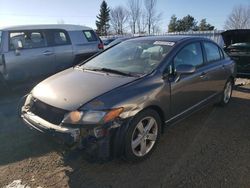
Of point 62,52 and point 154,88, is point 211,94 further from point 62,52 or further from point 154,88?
point 62,52

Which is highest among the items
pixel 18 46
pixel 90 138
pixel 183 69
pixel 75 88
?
pixel 18 46

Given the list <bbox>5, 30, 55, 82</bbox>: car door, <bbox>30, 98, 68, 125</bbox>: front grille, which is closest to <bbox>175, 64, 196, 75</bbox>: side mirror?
<bbox>30, 98, 68, 125</bbox>: front grille

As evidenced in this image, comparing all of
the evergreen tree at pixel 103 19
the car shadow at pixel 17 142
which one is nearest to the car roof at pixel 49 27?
the car shadow at pixel 17 142

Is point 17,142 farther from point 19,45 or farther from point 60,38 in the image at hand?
point 60,38

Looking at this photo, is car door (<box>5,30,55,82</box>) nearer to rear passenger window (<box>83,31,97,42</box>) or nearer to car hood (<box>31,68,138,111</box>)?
rear passenger window (<box>83,31,97,42</box>)

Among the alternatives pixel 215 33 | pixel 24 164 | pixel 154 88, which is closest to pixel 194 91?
pixel 154 88

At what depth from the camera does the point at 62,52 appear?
24.3 feet

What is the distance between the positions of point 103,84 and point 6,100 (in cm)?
382

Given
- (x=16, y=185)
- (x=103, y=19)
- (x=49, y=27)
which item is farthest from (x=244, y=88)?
(x=103, y=19)

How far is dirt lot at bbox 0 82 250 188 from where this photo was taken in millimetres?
3008

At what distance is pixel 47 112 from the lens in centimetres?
317

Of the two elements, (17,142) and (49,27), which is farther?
(49,27)

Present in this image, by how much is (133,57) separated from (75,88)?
119 centimetres

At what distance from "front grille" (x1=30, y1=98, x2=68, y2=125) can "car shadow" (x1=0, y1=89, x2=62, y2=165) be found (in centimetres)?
21
